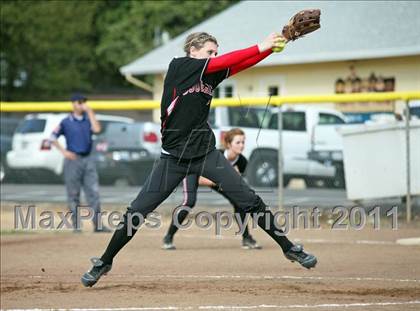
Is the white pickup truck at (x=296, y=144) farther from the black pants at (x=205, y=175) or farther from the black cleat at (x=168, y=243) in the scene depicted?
the black pants at (x=205, y=175)

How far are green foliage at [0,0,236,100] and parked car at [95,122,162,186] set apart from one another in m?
18.1

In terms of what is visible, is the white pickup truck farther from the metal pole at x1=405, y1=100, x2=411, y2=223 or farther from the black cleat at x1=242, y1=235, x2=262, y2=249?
the black cleat at x1=242, y1=235, x2=262, y2=249

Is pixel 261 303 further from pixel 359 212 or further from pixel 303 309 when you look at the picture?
pixel 359 212

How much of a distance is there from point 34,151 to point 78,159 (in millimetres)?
3060

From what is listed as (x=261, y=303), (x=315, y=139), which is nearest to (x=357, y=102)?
(x=315, y=139)

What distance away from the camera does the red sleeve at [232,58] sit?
25.1 feet

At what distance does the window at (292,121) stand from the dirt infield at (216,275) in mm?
2730

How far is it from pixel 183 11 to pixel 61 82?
5899mm

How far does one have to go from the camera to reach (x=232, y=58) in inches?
303

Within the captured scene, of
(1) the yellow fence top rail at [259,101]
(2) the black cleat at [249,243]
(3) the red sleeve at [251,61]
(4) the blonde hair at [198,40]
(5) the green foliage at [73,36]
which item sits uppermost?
(5) the green foliage at [73,36]

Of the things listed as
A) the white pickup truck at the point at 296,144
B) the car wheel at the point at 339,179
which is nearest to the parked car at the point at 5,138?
the white pickup truck at the point at 296,144

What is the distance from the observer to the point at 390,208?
15977mm

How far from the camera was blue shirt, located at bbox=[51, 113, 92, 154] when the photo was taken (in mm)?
15641

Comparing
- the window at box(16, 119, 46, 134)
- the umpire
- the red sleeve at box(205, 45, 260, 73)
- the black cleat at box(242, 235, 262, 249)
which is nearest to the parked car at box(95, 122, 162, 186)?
the window at box(16, 119, 46, 134)
